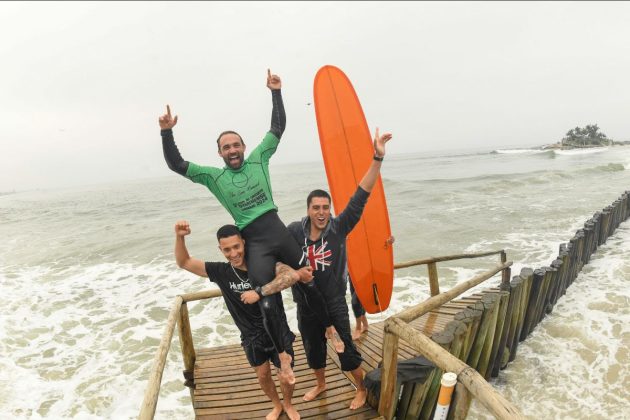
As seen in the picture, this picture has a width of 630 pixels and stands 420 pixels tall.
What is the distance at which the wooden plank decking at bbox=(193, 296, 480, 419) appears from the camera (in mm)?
3719

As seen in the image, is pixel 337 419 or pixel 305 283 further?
pixel 337 419

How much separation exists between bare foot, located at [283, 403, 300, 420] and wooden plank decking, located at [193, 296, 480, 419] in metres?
0.13

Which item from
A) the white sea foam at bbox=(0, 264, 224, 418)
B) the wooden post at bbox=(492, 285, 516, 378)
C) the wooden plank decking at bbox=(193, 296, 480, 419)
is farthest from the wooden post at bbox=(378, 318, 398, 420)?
the white sea foam at bbox=(0, 264, 224, 418)

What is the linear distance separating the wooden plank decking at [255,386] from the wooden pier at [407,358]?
11 millimetres

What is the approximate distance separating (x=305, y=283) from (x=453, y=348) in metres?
1.62

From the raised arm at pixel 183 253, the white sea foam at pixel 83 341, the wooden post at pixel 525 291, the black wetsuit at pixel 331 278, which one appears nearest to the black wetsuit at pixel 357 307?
the black wetsuit at pixel 331 278

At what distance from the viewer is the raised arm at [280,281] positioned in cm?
296

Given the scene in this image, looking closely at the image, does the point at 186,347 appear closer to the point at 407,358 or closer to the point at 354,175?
the point at 407,358

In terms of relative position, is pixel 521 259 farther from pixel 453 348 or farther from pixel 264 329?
pixel 264 329

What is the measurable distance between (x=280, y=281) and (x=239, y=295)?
45cm

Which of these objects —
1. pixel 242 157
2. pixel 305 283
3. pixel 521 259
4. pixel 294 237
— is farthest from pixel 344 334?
pixel 521 259

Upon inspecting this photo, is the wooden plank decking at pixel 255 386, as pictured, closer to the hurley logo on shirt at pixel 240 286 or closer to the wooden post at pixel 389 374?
the wooden post at pixel 389 374

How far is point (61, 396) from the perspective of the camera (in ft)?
21.8

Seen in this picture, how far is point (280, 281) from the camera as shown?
302 cm
